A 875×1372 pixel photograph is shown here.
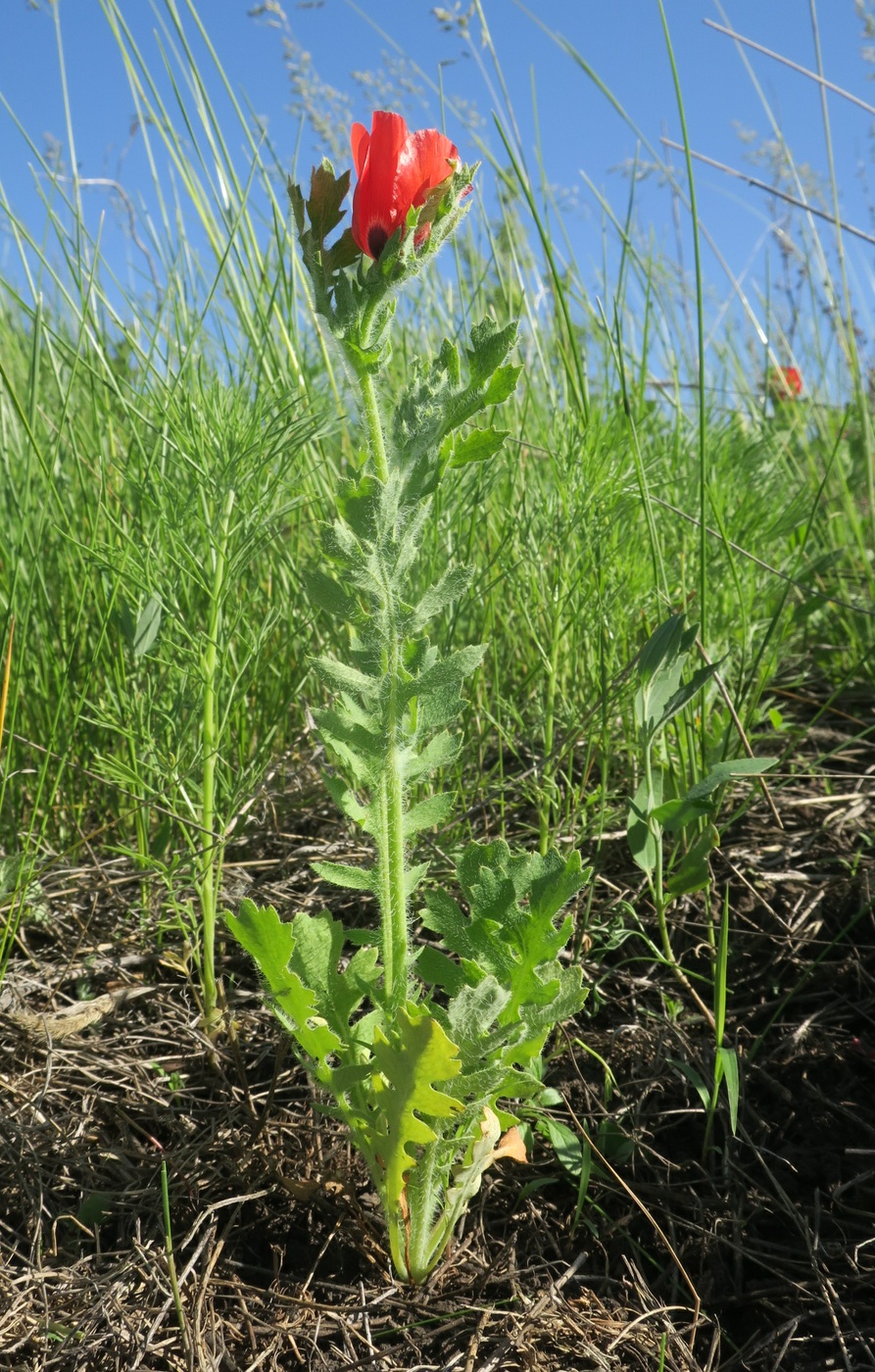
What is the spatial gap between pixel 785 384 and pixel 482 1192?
7.05 feet

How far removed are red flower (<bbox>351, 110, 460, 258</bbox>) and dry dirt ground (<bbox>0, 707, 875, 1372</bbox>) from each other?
81 cm

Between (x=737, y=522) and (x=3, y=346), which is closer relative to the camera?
(x=737, y=522)

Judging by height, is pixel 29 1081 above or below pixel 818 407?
below

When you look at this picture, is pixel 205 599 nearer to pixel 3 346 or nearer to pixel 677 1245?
pixel 677 1245

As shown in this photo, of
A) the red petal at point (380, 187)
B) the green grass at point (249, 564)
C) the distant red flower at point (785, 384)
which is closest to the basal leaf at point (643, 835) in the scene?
the green grass at point (249, 564)

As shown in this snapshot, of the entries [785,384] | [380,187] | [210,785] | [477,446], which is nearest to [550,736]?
[210,785]

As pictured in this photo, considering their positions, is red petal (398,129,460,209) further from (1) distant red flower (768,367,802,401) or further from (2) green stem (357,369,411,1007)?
(1) distant red flower (768,367,802,401)

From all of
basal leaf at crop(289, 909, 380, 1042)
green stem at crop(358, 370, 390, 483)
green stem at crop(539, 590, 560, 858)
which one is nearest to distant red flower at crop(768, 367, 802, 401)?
green stem at crop(539, 590, 560, 858)

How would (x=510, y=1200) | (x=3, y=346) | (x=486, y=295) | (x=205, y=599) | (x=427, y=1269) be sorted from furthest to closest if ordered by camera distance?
1. (x=3, y=346)
2. (x=486, y=295)
3. (x=205, y=599)
4. (x=510, y=1200)
5. (x=427, y=1269)

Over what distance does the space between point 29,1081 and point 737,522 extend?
1423 mm

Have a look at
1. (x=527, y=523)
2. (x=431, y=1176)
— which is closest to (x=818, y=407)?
(x=527, y=523)

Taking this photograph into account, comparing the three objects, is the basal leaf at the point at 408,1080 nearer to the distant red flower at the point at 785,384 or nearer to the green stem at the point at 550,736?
the green stem at the point at 550,736

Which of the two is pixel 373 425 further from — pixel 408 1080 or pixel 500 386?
pixel 408 1080

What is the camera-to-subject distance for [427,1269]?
0.90 meters
